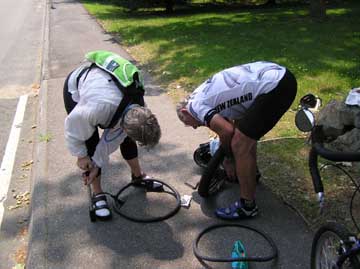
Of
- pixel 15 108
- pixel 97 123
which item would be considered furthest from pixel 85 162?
pixel 15 108

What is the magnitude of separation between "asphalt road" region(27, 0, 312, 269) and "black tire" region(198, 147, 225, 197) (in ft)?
0.29

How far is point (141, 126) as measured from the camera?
9.87 ft

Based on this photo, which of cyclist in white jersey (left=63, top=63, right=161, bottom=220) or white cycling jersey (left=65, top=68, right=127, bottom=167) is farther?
white cycling jersey (left=65, top=68, right=127, bottom=167)

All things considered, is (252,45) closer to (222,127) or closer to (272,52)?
(272,52)

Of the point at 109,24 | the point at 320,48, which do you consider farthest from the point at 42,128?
the point at 109,24

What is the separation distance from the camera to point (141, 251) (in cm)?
335

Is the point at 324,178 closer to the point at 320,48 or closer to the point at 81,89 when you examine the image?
the point at 81,89

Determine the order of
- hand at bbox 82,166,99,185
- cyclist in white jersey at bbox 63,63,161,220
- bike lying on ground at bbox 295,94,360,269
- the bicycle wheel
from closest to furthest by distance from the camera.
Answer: bike lying on ground at bbox 295,94,360,269
the bicycle wheel
cyclist in white jersey at bbox 63,63,161,220
hand at bbox 82,166,99,185

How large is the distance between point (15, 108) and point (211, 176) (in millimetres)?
4567

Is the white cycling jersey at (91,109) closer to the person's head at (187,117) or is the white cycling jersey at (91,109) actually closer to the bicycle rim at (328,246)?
the person's head at (187,117)

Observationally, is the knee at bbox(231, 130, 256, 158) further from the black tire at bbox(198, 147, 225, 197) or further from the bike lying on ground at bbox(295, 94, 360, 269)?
the bike lying on ground at bbox(295, 94, 360, 269)

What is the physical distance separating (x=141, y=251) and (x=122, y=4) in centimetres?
1644

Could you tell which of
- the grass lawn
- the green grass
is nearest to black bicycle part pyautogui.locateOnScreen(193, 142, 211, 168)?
the grass lawn

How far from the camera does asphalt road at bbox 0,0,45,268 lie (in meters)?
3.91
